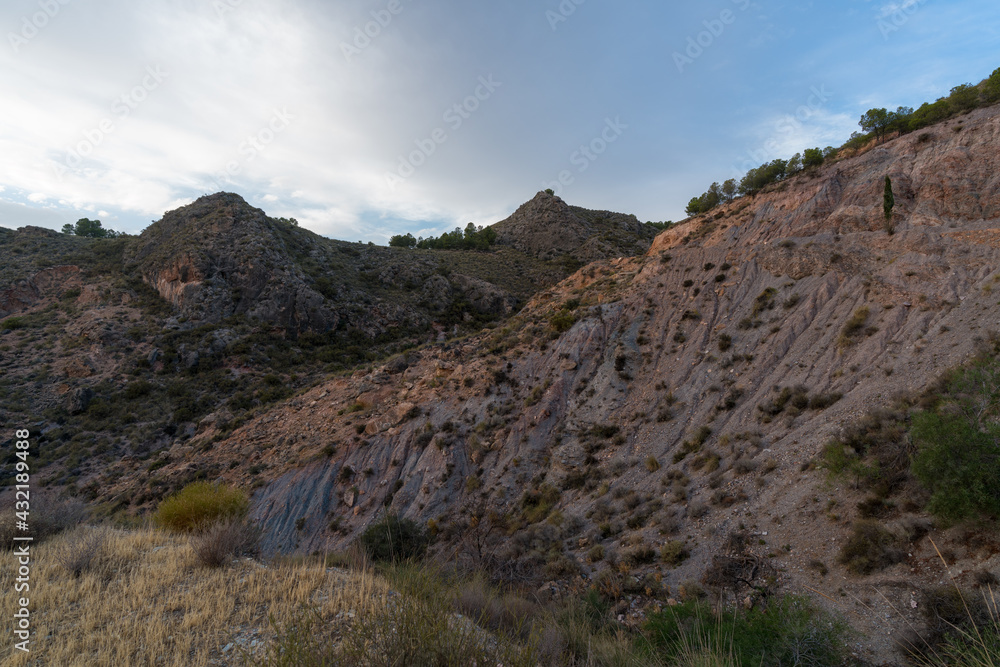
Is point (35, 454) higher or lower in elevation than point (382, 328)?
lower

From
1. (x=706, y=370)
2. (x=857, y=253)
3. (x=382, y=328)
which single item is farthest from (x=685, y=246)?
(x=382, y=328)

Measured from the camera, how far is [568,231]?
5822cm

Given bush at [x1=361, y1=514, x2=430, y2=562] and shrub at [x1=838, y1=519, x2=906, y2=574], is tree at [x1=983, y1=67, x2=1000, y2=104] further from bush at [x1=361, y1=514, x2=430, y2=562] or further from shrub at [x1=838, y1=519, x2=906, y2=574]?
bush at [x1=361, y1=514, x2=430, y2=562]

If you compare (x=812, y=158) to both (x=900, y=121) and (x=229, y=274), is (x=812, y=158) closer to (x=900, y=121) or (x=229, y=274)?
(x=900, y=121)

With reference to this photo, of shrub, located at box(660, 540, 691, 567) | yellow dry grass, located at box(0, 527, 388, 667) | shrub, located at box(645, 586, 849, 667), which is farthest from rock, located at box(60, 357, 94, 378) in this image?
shrub, located at box(645, 586, 849, 667)

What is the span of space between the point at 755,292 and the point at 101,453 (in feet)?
119

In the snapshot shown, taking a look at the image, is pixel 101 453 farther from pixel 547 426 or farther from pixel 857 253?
pixel 857 253

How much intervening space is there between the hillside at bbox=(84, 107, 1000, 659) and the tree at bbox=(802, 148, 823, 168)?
4.11 ft

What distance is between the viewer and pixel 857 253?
16891 millimetres

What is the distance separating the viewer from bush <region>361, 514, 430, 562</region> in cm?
1168

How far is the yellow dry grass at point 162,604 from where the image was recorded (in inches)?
185

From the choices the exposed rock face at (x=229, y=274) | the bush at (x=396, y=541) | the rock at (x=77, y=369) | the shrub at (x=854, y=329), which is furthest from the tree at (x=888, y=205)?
the rock at (x=77, y=369)

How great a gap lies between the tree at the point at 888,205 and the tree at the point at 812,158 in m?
5.61

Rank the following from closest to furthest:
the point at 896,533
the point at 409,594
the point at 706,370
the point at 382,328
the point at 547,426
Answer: the point at 409,594
the point at 896,533
the point at 706,370
the point at 547,426
the point at 382,328
